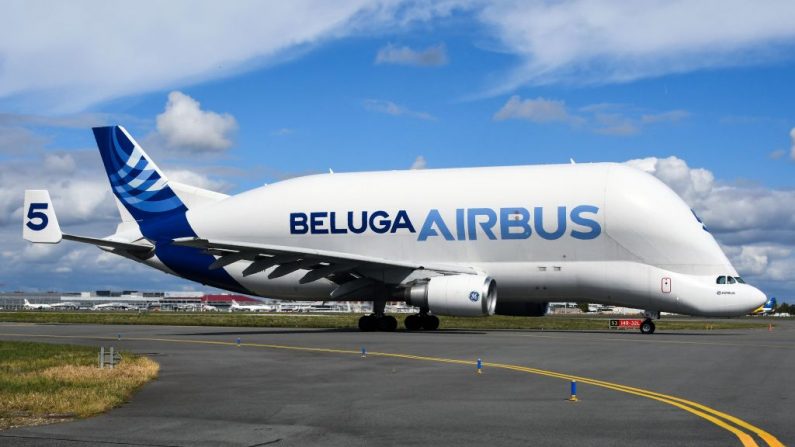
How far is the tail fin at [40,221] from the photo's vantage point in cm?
3281

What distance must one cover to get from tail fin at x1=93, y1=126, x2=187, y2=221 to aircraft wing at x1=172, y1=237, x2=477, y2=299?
763cm

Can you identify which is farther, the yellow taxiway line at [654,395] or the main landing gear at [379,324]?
the main landing gear at [379,324]

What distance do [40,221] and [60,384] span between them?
20.5 meters

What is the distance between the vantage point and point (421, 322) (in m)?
36.4

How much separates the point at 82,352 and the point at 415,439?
1558cm

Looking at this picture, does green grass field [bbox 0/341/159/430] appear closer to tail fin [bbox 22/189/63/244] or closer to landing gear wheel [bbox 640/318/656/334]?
tail fin [bbox 22/189/63/244]

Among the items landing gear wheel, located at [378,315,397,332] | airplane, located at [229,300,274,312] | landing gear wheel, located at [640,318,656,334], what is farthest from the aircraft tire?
airplane, located at [229,300,274,312]

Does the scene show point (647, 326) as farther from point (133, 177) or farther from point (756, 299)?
point (133, 177)

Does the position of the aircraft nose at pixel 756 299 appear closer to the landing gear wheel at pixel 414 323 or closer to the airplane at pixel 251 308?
the landing gear wheel at pixel 414 323

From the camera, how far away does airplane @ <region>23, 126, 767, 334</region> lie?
31.5 meters

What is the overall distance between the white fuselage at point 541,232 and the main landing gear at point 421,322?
3119mm

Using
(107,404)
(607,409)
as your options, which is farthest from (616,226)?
(107,404)

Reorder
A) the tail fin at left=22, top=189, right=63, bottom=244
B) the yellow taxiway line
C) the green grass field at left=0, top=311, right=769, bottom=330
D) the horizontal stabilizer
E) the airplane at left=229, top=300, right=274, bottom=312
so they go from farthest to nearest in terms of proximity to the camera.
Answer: the airplane at left=229, top=300, right=274, bottom=312
the green grass field at left=0, top=311, right=769, bottom=330
the horizontal stabilizer
the tail fin at left=22, top=189, right=63, bottom=244
the yellow taxiway line

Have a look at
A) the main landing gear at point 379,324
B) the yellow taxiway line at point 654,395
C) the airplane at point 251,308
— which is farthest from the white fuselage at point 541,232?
the airplane at point 251,308
